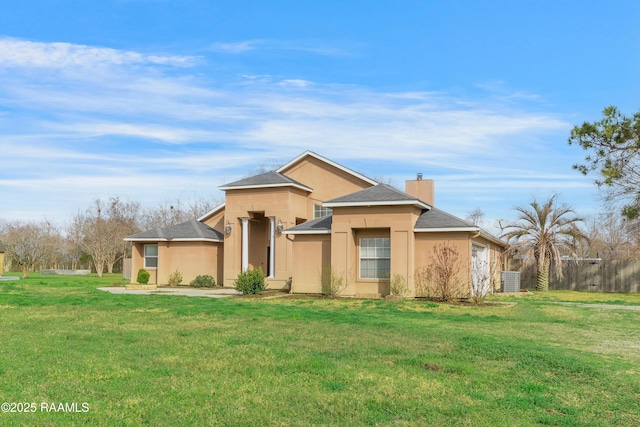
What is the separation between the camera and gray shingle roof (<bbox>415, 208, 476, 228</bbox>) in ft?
73.0

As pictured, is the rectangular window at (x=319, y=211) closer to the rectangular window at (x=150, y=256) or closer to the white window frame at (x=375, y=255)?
the white window frame at (x=375, y=255)

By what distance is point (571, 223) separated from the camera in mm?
33812

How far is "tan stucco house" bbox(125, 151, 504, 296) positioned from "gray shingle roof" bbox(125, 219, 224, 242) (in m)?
0.05

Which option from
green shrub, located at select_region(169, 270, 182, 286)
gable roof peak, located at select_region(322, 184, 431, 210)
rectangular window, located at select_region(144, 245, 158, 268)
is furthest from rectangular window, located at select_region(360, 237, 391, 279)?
rectangular window, located at select_region(144, 245, 158, 268)

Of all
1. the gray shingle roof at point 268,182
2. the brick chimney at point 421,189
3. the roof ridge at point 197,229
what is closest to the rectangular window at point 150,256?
the roof ridge at point 197,229

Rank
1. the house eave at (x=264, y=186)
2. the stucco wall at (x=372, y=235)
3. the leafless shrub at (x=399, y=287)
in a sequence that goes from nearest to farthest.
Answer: the leafless shrub at (x=399, y=287)
the stucco wall at (x=372, y=235)
the house eave at (x=264, y=186)

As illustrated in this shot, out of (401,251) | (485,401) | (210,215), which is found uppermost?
(210,215)

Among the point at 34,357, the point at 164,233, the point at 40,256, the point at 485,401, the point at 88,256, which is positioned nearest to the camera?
the point at 485,401

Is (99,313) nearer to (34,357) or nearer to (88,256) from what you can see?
(34,357)

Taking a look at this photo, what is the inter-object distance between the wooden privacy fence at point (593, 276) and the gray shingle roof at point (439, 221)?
14.8m

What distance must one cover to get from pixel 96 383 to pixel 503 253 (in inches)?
1230

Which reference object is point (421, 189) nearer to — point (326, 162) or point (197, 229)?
point (326, 162)

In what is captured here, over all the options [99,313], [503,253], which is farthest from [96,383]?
[503,253]

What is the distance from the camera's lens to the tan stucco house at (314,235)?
22688 mm
